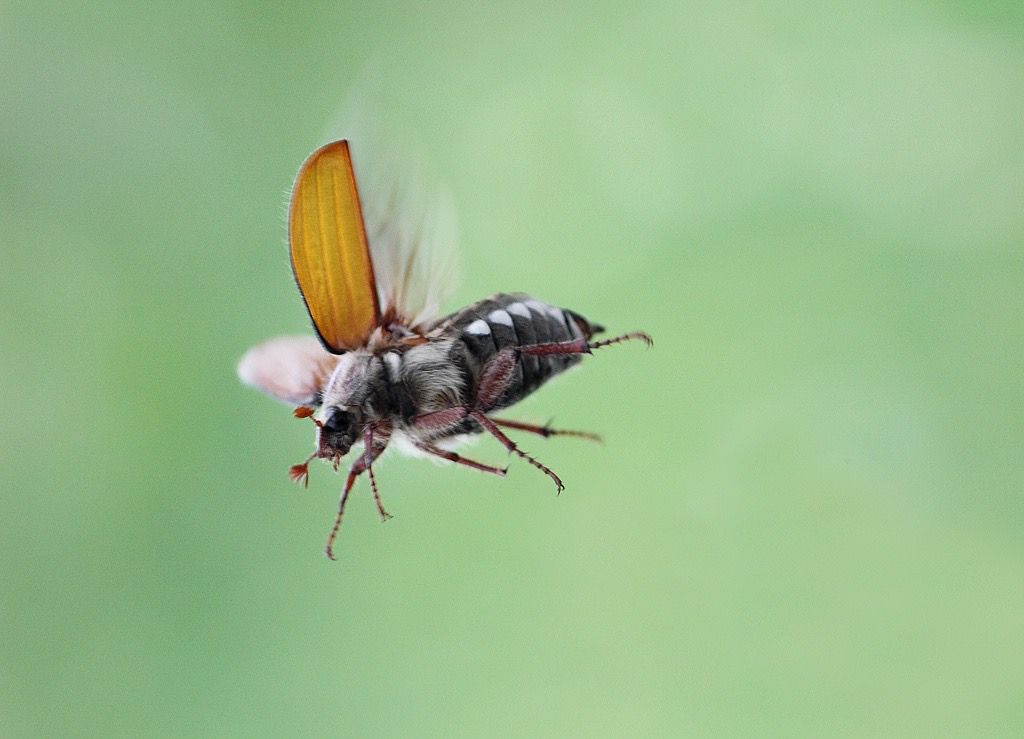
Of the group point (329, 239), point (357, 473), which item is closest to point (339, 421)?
point (357, 473)

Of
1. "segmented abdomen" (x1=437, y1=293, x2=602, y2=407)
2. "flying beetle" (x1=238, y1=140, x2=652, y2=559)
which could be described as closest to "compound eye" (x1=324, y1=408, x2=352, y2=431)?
"flying beetle" (x1=238, y1=140, x2=652, y2=559)

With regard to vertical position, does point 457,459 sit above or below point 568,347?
below

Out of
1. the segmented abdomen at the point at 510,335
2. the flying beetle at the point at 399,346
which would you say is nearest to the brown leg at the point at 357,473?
the flying beetle at the point at 399,346

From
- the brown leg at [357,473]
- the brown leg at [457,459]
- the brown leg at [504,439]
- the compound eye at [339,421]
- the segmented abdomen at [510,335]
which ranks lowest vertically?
the brown leg at [357,473]

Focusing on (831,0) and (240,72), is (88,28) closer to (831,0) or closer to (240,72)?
(240,72)

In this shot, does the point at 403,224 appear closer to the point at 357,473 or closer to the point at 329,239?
the point at 329,239

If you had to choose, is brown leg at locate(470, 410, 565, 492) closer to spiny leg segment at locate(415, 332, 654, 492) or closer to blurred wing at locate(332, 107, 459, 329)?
spiny leg segment at locate(415, 332, 654, 492)

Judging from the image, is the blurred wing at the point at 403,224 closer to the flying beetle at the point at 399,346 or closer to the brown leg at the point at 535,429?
the flying beetle at the point at 399,346

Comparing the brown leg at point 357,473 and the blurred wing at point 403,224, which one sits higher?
the blurred wing at point 403,224

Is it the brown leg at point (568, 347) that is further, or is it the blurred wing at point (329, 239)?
the brown leg at point (568, 347)
